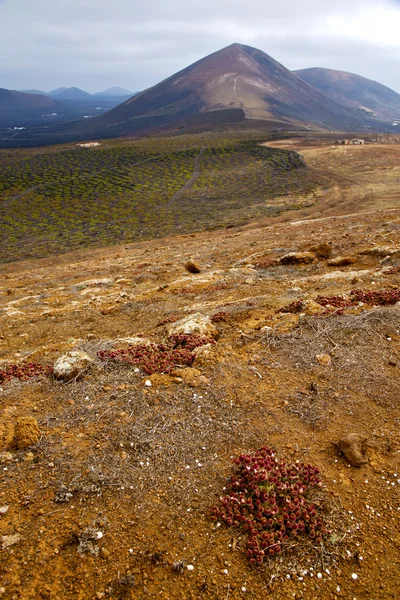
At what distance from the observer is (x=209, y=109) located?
182000 mm

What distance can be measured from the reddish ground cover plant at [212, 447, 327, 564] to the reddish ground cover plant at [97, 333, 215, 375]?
265 centimetres

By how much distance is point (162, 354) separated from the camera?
7.64 metres

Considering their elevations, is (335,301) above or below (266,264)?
above

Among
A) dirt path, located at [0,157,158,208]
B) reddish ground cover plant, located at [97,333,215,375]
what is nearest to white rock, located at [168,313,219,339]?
reddish ground cover plant, located at [97,333,215,375]

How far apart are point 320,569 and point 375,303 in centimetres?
679

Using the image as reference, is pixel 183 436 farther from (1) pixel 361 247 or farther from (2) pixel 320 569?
(1) pixel 361 247

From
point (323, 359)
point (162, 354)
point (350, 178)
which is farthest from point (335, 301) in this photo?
point (350, 178)

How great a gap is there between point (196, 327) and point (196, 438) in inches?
131

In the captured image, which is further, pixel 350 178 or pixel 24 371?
pixel 350 178

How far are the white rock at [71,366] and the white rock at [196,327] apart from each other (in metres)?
2.18

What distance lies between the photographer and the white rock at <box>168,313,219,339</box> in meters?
8.41

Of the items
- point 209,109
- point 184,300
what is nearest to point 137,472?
point 184,300

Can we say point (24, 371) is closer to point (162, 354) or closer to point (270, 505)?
point (162, 354)

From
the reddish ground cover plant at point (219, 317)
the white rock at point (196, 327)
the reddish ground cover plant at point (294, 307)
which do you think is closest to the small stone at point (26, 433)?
the white rock at point (196, 327)
